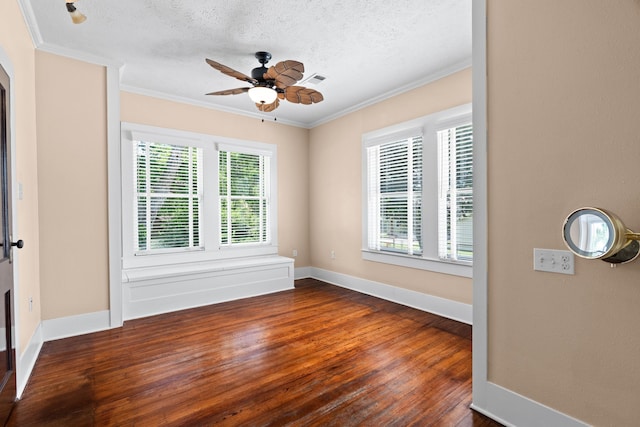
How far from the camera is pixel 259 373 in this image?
2.37m

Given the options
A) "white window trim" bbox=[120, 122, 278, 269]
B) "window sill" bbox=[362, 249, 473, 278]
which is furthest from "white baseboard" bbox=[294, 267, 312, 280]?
"window sill" bbox=[362, 249, 473, 278]

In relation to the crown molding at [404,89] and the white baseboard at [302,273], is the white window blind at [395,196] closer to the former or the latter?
the crown molding at [404,89]

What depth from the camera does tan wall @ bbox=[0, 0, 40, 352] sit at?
223 cm

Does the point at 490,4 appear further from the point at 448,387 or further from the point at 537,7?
the point at 448,387

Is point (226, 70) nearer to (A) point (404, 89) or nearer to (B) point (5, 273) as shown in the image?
(B) point (5, 273)

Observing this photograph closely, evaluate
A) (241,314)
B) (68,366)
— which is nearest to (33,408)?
(68,366)

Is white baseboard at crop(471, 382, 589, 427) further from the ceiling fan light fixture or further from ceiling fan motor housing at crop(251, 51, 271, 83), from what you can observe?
ceiling fan motor housing at crop(251, 51, 271, 83)

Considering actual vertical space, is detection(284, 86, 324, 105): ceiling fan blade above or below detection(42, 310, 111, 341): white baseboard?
above

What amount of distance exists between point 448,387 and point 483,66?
2.12m

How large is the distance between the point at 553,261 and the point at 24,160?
3.81m

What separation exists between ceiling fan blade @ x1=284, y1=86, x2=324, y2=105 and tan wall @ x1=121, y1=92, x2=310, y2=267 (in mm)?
1930

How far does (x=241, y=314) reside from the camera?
3.73 meters

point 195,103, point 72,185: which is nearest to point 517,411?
point 72,185

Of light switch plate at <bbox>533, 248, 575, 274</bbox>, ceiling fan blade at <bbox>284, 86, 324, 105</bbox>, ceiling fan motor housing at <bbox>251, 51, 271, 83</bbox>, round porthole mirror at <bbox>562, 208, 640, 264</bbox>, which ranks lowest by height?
light switch plate at <bbox>533, 248, 575, 274</bbox>
